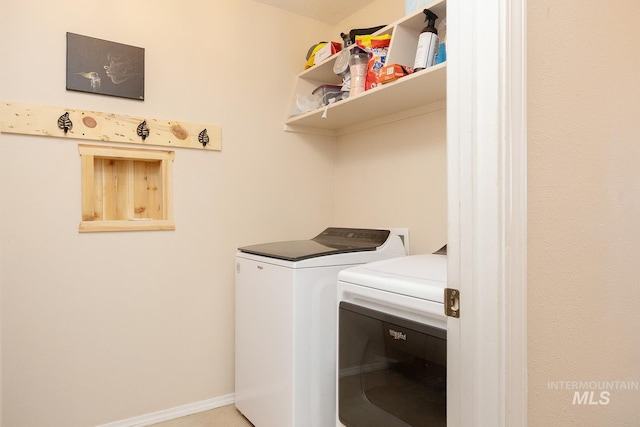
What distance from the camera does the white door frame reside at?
0.77 meters

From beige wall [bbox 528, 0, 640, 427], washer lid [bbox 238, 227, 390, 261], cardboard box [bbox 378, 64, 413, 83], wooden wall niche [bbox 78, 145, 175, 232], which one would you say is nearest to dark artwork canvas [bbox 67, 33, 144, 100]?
wooden wall niche [bbox 78, 145, 175, 232]

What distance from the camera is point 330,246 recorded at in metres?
1.99

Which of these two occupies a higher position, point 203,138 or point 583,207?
point 203,138

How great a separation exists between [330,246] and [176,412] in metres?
1.26

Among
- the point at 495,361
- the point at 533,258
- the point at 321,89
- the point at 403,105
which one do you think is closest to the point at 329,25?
the point at 321,89

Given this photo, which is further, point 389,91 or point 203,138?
point 203,138

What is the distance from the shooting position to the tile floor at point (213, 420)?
6.88ft

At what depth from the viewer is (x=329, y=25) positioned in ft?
9.00

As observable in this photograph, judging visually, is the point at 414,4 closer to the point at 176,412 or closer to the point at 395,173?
the point at 395,173

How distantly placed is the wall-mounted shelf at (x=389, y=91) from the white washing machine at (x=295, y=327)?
0.70 meters

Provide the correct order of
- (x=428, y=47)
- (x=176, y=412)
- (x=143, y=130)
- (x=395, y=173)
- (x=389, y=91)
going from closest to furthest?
(x=428, y=47)
(x=389, y=91)
(x=143, y=130)
(x=176, y=412)
(x=395, y=173)

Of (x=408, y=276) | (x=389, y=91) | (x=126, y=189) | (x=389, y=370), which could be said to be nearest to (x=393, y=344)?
(x=389, y=370)

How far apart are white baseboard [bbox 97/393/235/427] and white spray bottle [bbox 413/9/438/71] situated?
2.06 m

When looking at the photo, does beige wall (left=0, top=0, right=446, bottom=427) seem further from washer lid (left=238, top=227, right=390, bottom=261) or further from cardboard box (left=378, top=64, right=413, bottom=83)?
cardboard box (left=378, top=64, right=413, bottom=83)
